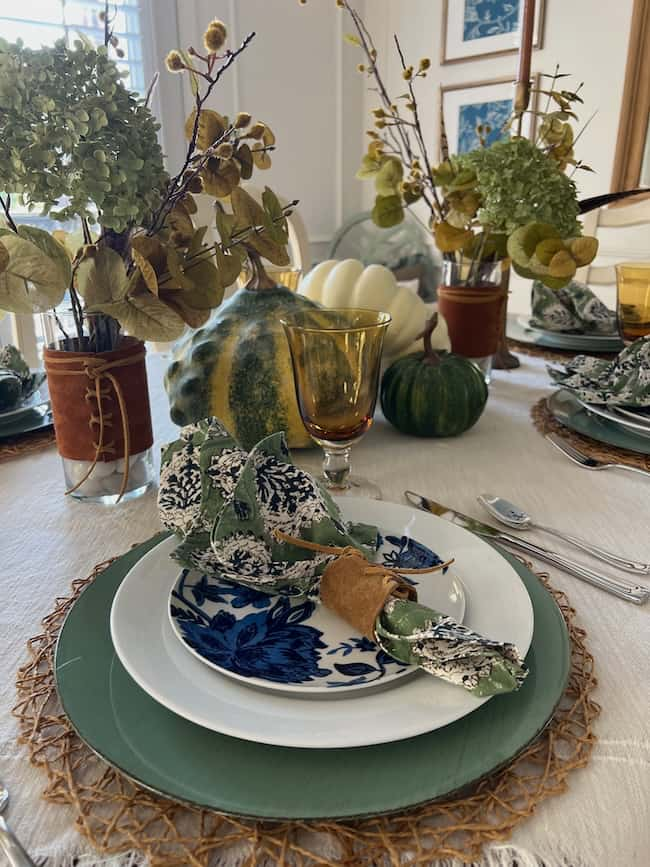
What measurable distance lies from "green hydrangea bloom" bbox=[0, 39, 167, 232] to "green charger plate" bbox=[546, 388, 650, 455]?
573 millimetres

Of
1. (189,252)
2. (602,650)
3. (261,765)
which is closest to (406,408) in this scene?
(189,252)

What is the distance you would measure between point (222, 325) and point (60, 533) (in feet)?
0.98

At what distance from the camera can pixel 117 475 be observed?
0.67 meters

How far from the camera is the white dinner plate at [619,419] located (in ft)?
2.52

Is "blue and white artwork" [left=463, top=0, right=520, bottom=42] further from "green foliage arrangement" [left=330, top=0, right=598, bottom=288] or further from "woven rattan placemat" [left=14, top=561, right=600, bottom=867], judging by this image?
"woven rattan placemat" [left=14, top=561, right=600, bottom=867]

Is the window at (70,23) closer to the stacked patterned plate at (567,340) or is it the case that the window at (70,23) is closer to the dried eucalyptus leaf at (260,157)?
the stacked patterned plate at (567,340)

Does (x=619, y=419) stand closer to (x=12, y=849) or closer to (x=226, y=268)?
(x=226, y=268)

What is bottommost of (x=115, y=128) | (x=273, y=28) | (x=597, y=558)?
(x=597, y=558)

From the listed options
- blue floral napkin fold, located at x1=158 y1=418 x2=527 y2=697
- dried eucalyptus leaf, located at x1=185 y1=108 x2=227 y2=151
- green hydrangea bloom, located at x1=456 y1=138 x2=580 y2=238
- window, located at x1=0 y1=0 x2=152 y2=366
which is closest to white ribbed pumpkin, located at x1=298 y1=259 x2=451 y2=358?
green hydrangea bloom, located at x1=456 y1=138 x2=580 y2=238

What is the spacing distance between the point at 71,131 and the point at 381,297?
21.3 inches

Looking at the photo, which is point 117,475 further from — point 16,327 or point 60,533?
point 16,327

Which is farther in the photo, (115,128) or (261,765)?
(115,128)

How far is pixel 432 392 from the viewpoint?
2.68 feet

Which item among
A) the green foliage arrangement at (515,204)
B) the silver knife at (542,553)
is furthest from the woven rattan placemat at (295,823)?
the green foliage arrangement at (515,204)
